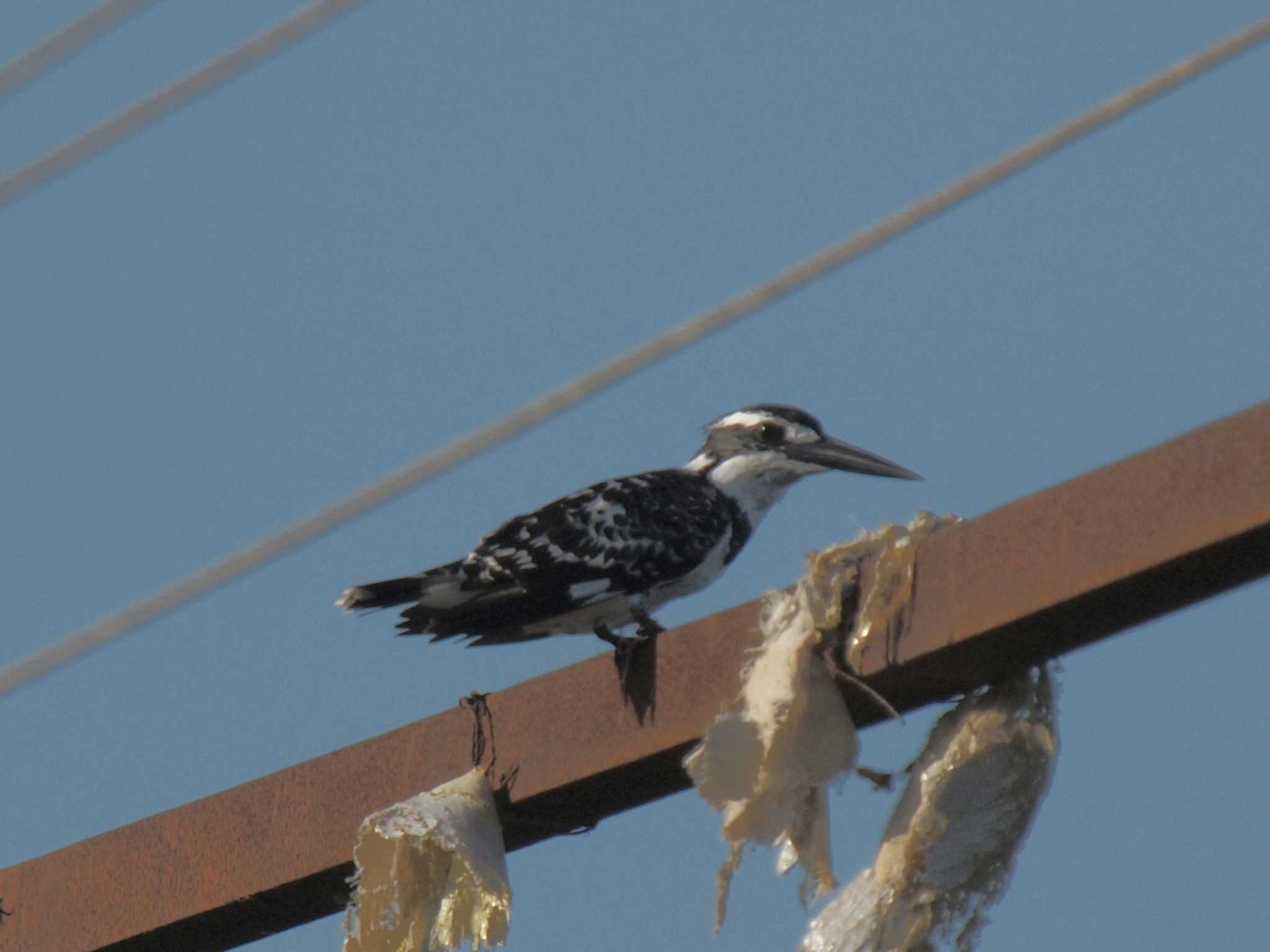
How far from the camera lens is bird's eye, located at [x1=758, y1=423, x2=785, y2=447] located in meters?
5.88

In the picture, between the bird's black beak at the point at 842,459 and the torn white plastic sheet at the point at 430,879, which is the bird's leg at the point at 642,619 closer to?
the bird's black beak at the point at 842,459

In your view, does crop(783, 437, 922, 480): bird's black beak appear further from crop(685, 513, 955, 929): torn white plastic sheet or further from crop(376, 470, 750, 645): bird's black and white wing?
crop(685, 513, 955, 929): torn white plastic sheet

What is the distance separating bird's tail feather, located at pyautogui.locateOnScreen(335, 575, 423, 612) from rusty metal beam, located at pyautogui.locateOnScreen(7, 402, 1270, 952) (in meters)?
1.23

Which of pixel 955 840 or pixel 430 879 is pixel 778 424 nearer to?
pixel 430 879

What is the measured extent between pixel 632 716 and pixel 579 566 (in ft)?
6.27

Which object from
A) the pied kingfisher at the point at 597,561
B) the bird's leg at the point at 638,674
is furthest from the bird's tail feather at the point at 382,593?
the bird's leg at the point at 638,674

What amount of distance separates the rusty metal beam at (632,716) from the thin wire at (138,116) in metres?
1.72

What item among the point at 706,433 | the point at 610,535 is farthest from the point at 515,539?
the point at 706,433

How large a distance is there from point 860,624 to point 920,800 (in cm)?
24

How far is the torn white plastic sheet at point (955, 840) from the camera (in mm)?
2615

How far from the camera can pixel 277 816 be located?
131 inches

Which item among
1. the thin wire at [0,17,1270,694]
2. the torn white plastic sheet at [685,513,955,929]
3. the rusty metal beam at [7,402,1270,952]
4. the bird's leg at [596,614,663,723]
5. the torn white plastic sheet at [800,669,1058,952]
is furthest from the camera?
the thin wire at [0,17,1270,694]

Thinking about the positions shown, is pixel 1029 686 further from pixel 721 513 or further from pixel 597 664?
pixel 721 513

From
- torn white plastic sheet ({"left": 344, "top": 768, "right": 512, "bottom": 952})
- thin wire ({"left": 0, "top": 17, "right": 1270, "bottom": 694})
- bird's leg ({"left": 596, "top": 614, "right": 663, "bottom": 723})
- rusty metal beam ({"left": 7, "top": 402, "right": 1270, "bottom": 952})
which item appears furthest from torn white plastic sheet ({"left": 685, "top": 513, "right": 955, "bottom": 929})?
thin wire ({"left": 0, "top": 17, "right": 1270, "bottom": 694})
